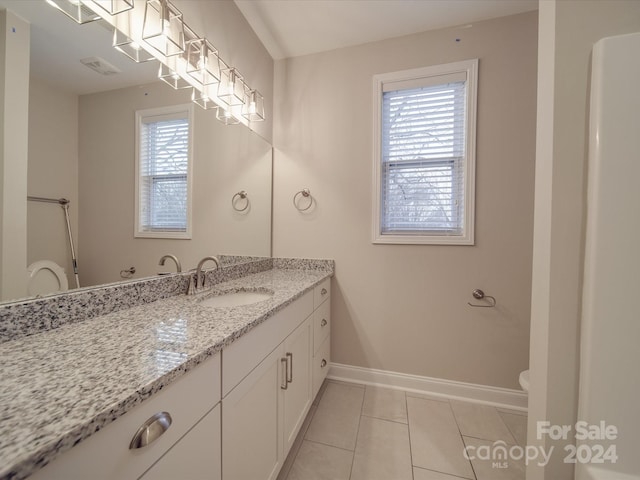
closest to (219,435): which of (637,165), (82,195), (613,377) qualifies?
(82,195)

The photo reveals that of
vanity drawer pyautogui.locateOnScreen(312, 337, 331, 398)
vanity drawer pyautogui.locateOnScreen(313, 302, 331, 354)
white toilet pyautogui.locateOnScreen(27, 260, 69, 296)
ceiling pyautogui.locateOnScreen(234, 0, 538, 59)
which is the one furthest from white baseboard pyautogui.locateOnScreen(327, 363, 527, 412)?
ceiling pyautogui.locateOnScreen(234, 0, 538, 59)

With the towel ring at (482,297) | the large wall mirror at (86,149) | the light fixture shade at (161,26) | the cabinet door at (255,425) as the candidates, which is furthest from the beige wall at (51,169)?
the towel ring at (482,297)

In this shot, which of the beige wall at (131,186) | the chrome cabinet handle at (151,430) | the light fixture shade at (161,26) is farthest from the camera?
the light fixture shade at (161,26)

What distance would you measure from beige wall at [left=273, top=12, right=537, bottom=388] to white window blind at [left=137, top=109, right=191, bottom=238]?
36.9 inches

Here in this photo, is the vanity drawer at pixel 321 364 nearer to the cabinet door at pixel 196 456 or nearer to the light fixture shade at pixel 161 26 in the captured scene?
the cabinet door at pixel 196 456

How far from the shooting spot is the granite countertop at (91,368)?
0.37m

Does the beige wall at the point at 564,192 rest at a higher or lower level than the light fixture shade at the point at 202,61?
lower

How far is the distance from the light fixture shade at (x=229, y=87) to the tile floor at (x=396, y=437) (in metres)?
2.11

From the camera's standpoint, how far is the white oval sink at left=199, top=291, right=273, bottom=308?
136cm

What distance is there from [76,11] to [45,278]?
2.98ft

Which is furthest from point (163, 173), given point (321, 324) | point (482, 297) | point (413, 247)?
point (482, 297)

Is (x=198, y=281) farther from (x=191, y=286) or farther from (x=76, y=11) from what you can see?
(x=76, y=11)

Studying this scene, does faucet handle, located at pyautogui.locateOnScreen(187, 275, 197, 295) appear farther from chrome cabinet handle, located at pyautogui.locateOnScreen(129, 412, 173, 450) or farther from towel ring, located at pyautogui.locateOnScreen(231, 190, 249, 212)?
chrome cabinet handle, located at pyautogui.locateOnScreen(129, 412, 173, 450)

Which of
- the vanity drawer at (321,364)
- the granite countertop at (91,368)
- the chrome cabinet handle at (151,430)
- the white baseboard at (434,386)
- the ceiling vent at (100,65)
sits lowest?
the white baseboard at (434,386)
